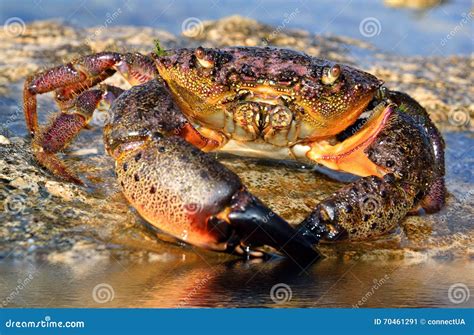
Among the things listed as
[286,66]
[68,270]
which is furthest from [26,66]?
[68,270]

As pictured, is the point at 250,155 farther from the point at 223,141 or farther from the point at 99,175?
the point at 99,175

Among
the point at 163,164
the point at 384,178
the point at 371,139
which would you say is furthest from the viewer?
the point at 371,139

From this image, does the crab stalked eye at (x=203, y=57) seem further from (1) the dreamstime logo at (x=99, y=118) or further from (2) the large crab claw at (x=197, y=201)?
(1) the dreamstime logo at (x=99, y=118)

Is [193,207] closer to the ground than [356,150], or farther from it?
closer to the ground
